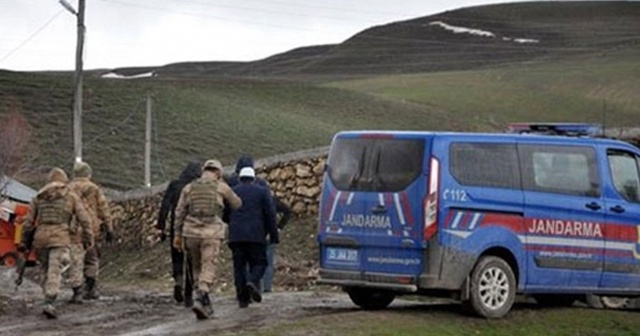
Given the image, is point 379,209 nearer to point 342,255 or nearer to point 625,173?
point 342,255

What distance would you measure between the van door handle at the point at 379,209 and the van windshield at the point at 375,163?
17 cm

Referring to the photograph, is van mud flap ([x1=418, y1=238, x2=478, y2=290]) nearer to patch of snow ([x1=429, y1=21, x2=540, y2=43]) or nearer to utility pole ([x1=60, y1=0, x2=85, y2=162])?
Result: utility pole ([x1=60, y1=0, x2=85, y2=162])

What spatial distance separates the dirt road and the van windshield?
1.49 meters

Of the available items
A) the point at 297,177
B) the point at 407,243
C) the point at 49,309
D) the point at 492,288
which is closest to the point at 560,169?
the point at 492,288

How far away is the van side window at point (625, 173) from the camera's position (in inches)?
659

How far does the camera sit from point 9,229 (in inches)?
1025

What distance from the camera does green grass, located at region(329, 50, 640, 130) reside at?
56.5 metres

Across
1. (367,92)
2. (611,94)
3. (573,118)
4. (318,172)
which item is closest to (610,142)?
(318,172)

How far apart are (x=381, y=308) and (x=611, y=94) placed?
45602 millimetres

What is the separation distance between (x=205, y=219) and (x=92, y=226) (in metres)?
2.24

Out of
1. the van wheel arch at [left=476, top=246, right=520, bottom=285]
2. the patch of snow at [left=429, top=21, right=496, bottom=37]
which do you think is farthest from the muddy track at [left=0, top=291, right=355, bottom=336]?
the patch of snow at [left=429, top=21, right=496, bottom=37]

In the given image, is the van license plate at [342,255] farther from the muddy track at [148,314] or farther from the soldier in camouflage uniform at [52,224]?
the soldier in camouflage uniform at [52,224]

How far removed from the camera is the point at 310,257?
2312 cm

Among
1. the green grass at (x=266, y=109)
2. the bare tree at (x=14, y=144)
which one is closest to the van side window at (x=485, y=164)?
the bare tree at (x=14, y=144)
